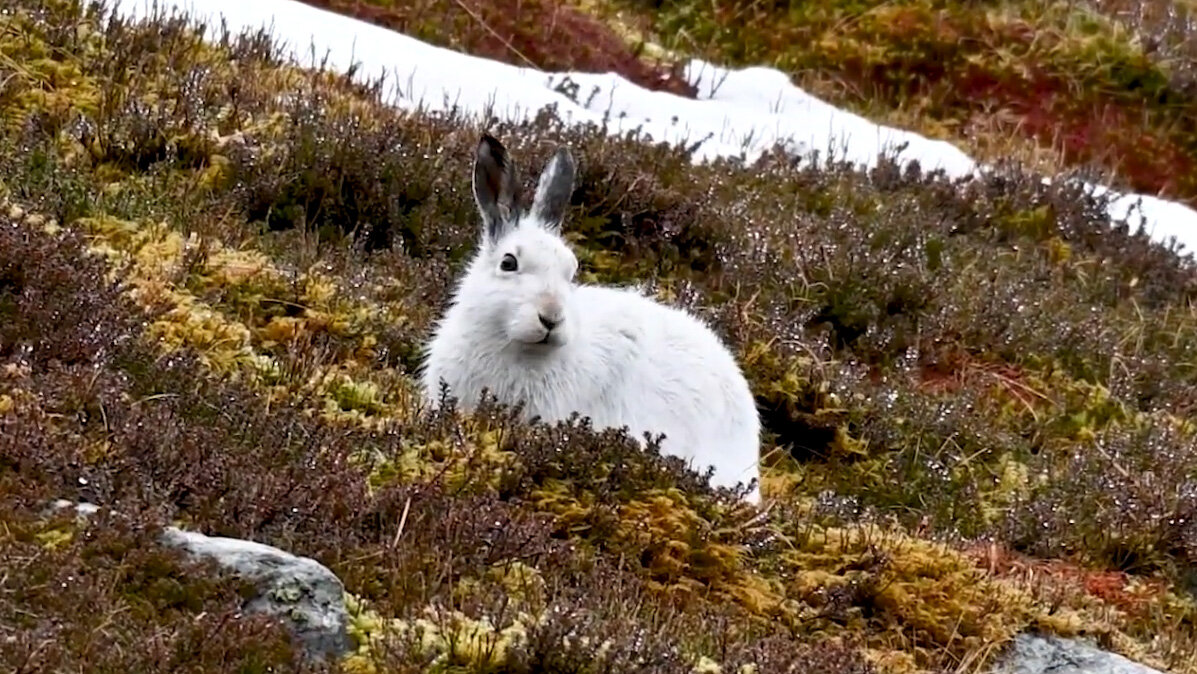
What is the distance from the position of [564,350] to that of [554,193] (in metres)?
0.85

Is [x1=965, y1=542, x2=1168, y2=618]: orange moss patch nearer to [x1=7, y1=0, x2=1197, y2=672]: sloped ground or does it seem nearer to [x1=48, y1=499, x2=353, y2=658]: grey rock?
[x1=7, y1=0, x2=1197, y2=672]: sloped ground

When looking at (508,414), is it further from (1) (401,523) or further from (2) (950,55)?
(2) (950,55)

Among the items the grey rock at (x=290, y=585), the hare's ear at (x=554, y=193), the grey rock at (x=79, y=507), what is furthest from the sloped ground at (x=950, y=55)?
the grey rock at (x=290, y=585)

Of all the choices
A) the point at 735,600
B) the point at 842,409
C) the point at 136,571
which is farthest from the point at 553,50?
the point at 136,571

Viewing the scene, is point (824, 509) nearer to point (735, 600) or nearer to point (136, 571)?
point (735, 600)

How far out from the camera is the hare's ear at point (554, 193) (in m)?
8.04

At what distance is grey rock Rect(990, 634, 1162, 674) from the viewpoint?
6.49 m

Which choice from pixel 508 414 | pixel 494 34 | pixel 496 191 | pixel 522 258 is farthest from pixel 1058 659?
pixel 494 34

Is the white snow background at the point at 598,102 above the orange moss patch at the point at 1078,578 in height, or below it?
above

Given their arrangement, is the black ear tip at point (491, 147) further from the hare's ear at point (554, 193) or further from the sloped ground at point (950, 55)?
the sloped ground at point (950, 55)

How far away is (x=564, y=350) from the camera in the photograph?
7.53 m

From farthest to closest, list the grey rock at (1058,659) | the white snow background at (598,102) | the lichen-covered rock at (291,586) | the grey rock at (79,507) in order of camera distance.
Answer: the white snow background at (598,102) → the grey rock at (1058,659) → the grey rock at (79,507) → the lichen-covered rock at (291,586)

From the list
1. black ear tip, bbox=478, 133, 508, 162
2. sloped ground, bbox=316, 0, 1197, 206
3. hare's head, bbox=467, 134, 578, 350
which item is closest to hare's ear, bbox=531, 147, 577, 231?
hare's head, bbox=467, 134, 578, 350

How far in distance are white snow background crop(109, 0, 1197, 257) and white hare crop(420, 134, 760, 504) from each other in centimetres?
372
